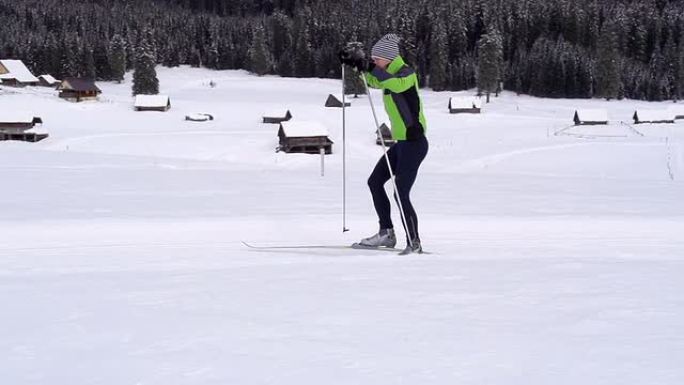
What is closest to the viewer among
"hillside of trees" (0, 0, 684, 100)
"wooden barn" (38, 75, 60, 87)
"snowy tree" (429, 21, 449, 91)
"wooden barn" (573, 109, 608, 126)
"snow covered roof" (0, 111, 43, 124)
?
"snow covered roof" (0, 111, 43, 124)

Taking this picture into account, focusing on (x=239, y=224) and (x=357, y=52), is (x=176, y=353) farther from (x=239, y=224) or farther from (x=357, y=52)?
(x=239, y=224)

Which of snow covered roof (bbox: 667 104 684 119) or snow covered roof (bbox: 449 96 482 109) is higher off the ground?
snow covered roof (bbox: 449 96 482 109)

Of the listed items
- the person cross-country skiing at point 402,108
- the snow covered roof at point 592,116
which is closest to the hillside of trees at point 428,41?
the snow covered roof at point 592,116

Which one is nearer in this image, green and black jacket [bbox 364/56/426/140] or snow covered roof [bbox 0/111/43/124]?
green and black jacket [bbox 364/56/426/140]

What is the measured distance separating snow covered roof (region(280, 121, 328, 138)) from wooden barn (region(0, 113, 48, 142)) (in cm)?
1984

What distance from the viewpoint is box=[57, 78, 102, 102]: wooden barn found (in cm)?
7944

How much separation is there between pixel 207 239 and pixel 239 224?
1.25 m

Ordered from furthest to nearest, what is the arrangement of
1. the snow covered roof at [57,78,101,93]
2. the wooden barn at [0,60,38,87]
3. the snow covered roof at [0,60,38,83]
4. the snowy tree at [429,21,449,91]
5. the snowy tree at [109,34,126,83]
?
the snowy tree at [429,21,449,91], the snowy tree at [109,34,126,83], the snow covered roof at [0,60,38,83], the wooden barn at [0,60,38,87], the snow covered roof at [57,78,101,93]

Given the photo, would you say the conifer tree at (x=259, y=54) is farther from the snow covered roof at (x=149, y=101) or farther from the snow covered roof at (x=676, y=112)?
the snow covered roof at (x=676, y=112)

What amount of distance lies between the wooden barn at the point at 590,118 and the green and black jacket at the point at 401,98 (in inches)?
2488

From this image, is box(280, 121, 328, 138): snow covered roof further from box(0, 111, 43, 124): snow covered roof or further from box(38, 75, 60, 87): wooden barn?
box(38, 75, 60, 87): wooden barn

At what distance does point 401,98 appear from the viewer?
6.40m

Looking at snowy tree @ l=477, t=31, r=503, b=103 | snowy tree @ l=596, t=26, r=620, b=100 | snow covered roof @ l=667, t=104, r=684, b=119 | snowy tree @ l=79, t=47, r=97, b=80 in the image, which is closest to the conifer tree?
snowy tree @ l=79, t=47, r=97, b=80

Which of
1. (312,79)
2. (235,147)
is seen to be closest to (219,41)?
(312,79)
